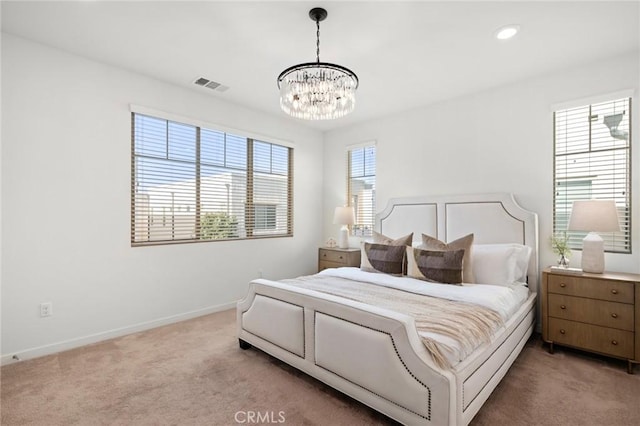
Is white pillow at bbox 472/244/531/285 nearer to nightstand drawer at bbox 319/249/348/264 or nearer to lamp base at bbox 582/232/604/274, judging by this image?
lamp base at bbox 582/232/604/274

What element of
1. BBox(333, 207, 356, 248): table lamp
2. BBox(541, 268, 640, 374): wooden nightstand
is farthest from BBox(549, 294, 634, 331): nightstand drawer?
BBox(333, 207, 356, 248): table lamp

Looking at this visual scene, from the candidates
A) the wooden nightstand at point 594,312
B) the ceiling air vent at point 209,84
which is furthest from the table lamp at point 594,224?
the ceiling air vent at point 209,84

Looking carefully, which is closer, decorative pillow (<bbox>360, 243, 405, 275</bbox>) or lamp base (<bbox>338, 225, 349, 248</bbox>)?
decorative pillow (<bbox>360, 243, 405, 275</bbox>)

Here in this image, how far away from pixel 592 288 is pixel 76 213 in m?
4.56

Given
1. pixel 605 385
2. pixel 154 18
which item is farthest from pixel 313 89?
pixel 605 385

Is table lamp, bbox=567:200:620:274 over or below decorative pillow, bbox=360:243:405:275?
over

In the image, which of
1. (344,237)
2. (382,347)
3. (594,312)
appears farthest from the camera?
(344,237)

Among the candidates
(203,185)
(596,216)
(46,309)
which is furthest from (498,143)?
(46,309)

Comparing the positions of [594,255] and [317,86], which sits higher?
[317,86]

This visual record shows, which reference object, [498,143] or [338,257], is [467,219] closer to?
[498,143]

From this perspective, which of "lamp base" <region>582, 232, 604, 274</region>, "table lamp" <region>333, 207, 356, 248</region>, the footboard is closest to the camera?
the footboard

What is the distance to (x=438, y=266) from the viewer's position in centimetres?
293

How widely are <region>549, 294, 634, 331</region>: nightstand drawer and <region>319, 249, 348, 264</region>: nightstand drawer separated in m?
2.40

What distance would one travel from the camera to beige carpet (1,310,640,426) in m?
1.93
